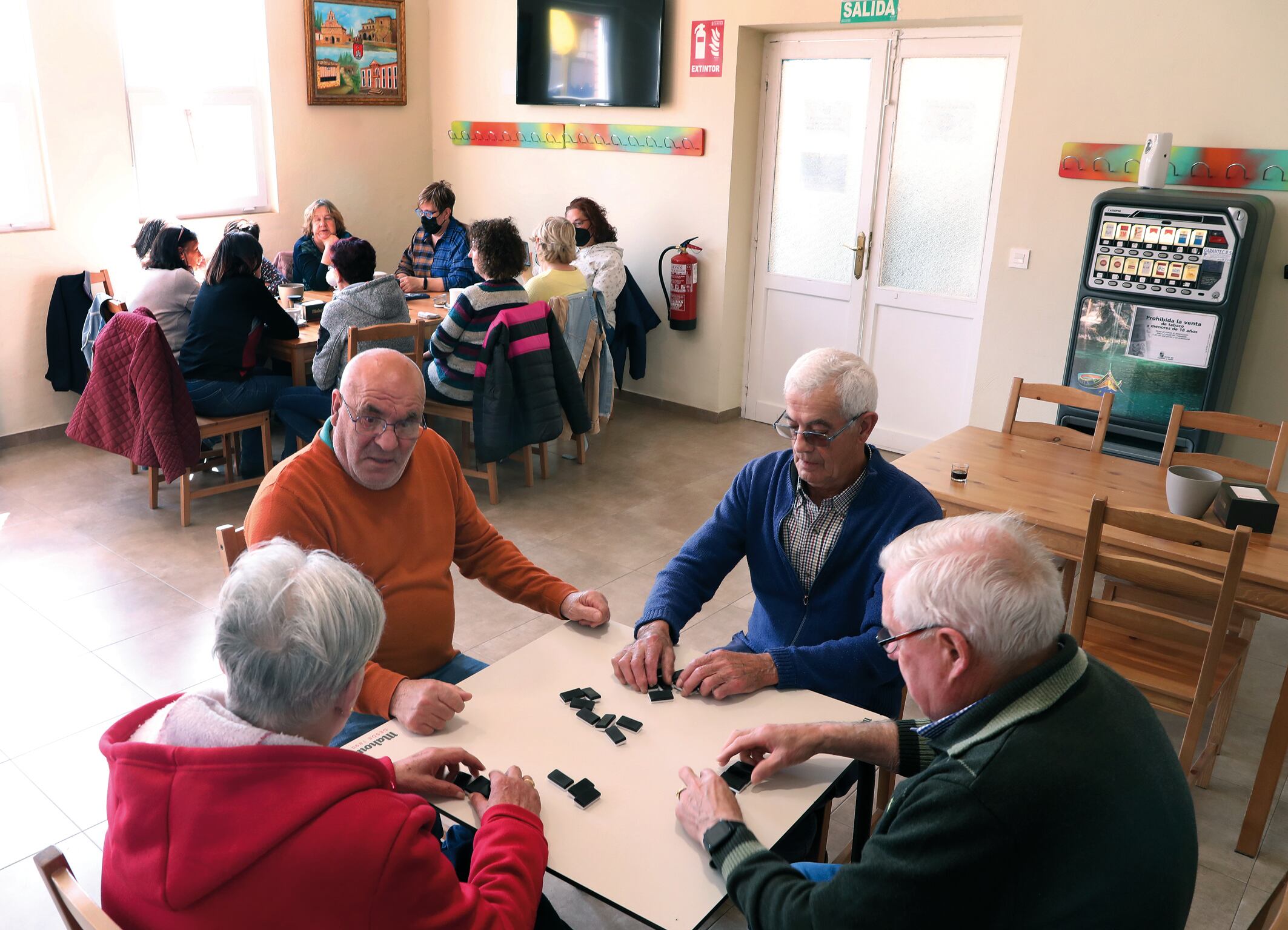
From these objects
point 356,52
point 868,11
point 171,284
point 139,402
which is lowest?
point 139,402

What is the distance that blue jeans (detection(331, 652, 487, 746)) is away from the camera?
2.02 metres

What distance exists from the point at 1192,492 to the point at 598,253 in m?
3.65

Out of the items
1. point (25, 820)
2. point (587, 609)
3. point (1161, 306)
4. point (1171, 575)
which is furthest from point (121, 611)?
point (1161, 306)

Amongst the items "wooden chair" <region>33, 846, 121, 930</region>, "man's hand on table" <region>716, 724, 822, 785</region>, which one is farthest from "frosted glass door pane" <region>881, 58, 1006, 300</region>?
"wooden chair" <region>33, 846, 121, 930</region>

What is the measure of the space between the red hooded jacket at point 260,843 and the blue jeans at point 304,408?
11.9 feet

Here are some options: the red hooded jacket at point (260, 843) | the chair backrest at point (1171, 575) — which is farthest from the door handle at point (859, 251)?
the red hooded jacket at point (260, 843)

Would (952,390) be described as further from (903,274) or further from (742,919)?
(742,919)

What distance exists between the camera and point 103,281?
498cm

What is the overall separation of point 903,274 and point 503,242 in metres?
2.24

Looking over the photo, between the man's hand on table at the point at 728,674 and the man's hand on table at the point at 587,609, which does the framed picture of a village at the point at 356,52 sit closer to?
the man's hand on table at the point at 587,609

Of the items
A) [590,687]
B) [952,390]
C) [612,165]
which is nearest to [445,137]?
[612,165]

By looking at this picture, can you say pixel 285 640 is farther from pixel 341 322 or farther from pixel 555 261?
pixel 555 261

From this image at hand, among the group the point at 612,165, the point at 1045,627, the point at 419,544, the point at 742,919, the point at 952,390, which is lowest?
the point at 742,919

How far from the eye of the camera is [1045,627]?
1276mm
